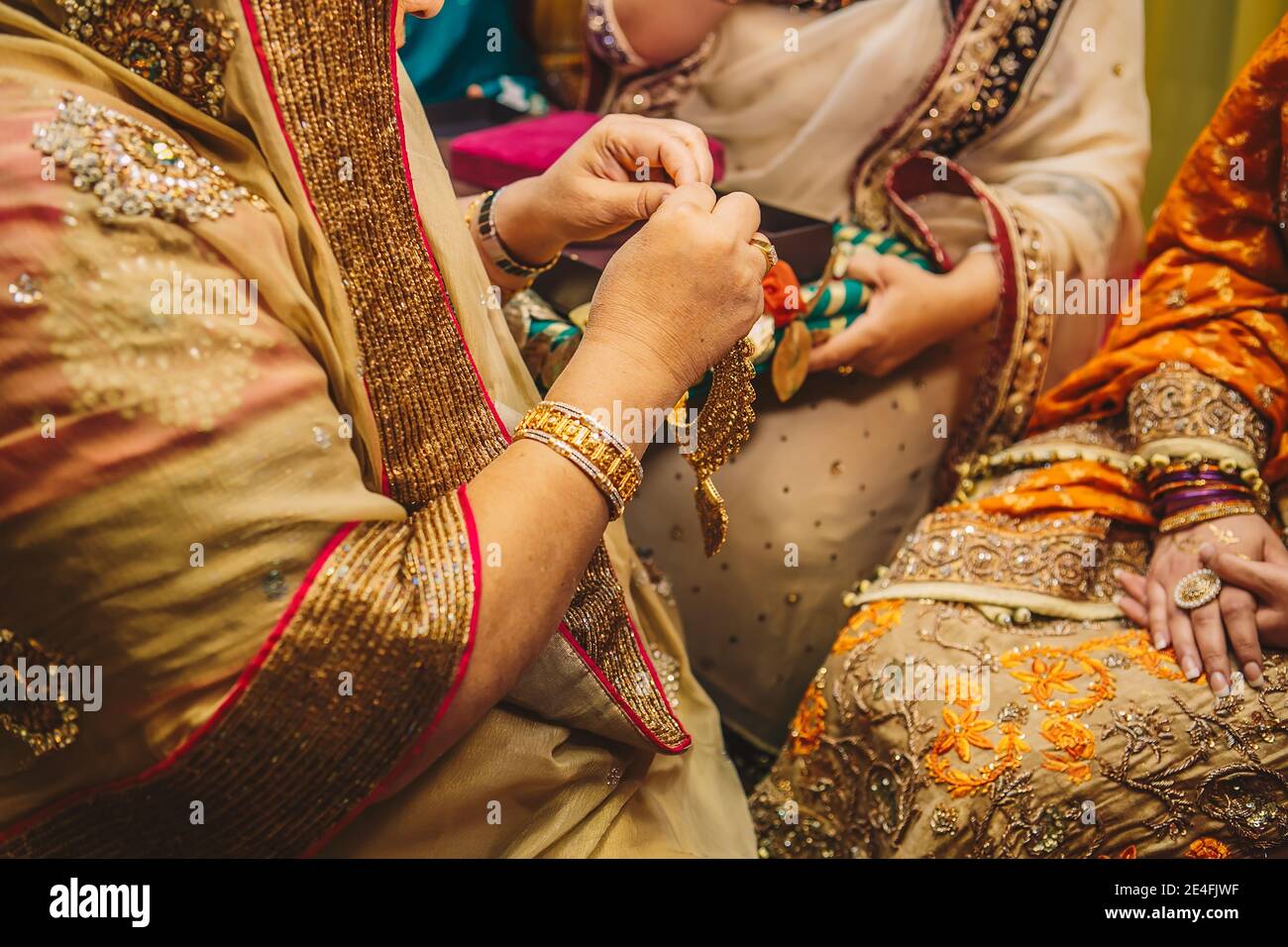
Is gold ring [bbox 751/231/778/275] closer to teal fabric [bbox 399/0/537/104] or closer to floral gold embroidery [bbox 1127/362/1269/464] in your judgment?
floral gold embroidery [bbox 1127/362/1269/464]

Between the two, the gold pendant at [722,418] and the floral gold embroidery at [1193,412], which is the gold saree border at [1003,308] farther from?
the gold pendant at [722,418]

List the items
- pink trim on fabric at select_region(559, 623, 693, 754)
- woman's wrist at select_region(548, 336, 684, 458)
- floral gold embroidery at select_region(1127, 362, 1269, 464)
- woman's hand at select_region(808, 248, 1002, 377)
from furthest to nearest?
1. woman's hand at select_region(808, 248, 1002, 377)
2. floral gold embroidery at select_region(1127, 362, 1269, 464)
3. pink trim on fabric at select_region(559, 623, 693, 754)
4. woman's wrist at select_region(548, 336, 684, 458)

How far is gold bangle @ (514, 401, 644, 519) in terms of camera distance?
57 cm

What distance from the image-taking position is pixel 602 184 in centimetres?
76

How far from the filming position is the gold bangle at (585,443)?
57 centimetres

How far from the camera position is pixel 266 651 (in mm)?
515

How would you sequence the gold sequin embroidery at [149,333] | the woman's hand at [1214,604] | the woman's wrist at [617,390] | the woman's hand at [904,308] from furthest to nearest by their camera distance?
the woman's hand at [904,308]
the woman's hand at [1214,604]
the woman's wrist at [617,390]
the gold sequin embroidery at [149,333]

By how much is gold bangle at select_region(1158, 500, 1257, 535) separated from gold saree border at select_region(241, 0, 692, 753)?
49 centimetres

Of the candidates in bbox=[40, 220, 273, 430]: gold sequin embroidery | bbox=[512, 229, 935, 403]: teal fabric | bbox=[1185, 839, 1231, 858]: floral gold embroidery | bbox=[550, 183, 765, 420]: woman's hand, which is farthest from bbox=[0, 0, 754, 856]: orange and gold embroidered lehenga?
bbox=[1185, 839, 1231, 858]: floral gold embroidery

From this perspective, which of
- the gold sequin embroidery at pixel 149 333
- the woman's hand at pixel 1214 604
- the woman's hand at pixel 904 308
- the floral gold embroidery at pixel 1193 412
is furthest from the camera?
the woman's hand at pixel 904 308

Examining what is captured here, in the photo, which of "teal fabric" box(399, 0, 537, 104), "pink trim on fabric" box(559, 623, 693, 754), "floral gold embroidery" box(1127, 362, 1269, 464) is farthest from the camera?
"teal fabric" box(399, 0, 537, 104)

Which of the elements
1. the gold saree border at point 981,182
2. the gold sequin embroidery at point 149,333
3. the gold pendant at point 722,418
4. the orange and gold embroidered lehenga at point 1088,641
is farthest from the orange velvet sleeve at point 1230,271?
the gold sequin embroidery at point 149,333

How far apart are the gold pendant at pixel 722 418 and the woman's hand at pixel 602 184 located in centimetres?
11
